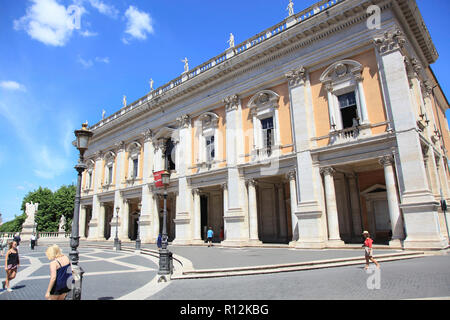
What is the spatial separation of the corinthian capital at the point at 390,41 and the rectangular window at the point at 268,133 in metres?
7.24

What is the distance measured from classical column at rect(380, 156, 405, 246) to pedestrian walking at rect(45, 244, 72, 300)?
517 inches

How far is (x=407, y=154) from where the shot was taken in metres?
13.2

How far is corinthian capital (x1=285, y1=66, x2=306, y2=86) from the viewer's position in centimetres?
1725

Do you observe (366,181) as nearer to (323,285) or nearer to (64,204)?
(323,285)

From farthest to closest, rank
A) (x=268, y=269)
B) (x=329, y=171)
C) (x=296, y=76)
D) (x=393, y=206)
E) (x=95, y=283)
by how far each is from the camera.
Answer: (x=296, y=76), (x=329, y=171), (x=393, y=206), (x=268, y=269), (x=95, y=283)

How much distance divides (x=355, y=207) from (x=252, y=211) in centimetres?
636

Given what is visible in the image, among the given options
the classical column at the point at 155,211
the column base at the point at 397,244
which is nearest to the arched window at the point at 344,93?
the column base at the point at 397,244

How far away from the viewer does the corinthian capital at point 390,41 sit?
14.2 meters

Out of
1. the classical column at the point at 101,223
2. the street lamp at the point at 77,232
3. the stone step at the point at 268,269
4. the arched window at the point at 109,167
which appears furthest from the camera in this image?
the arched window at the point at 109,167

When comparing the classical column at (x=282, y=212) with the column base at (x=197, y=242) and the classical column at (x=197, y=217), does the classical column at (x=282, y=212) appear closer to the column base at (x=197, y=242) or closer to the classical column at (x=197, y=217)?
the column base at (x=197, y=242)

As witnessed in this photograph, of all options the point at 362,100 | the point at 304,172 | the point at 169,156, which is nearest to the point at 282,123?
the point at 304,172

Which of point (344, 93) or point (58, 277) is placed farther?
point (344, 93)

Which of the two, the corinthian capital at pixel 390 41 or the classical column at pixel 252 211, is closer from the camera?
the corinthian capital at pixel 390 41

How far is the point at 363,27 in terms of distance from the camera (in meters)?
15.2
